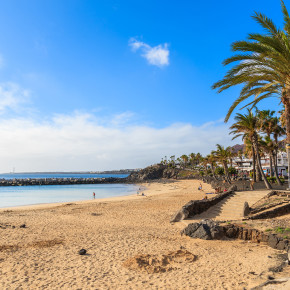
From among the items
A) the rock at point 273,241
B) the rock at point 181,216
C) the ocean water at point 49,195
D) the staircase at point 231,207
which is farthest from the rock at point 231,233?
the ocean water at point 49,195

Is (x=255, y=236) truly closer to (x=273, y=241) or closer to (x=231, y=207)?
(x=273, y=241)

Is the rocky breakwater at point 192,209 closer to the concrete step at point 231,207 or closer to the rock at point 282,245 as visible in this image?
the concrete step at point 231,207

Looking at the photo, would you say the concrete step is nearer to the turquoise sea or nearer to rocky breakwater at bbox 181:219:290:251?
rocky breakwater at bbox 181:219:290:251

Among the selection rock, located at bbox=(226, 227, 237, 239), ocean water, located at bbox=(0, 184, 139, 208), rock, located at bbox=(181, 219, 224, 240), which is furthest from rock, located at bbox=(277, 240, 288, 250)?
ocean water, located at bbox=(0, 184, 139, 208)

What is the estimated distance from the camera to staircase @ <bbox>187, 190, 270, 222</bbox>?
48.9 ft

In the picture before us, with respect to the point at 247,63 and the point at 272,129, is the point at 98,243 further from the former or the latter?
the point at 272,129

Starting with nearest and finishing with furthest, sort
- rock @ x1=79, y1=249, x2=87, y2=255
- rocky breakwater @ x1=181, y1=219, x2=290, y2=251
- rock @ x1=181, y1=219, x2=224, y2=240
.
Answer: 1. rock @ x1=79, y1=249, x2=87, y2=255
2. rocky breakwater @ x1=181, y1=219, x2=290, y2=251
3. rock @ x1=181, y1=219, x2=224, y2=240

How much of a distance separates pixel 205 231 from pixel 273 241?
2803mm

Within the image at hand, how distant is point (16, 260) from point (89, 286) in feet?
12.8

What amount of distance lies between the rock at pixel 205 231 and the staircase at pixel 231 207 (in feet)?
11.5

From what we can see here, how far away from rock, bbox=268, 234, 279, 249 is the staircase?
454 centimetres

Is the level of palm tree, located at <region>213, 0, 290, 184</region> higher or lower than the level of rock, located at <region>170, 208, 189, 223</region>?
higher

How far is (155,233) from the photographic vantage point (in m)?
12.2

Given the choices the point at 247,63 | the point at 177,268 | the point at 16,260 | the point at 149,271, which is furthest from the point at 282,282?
the point at 247,63
